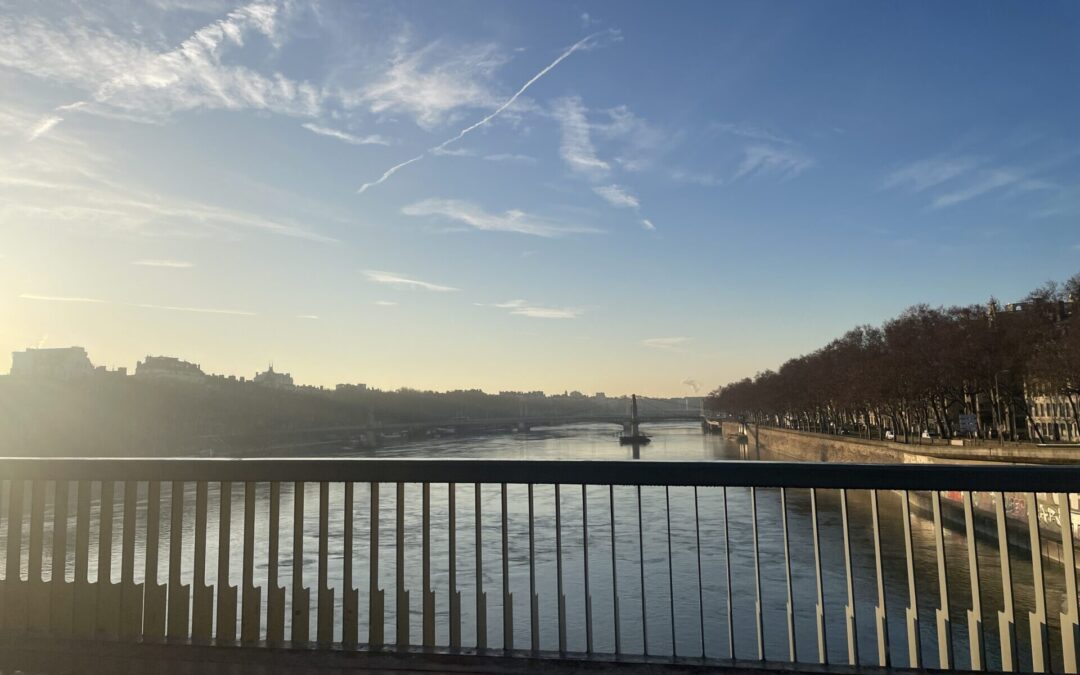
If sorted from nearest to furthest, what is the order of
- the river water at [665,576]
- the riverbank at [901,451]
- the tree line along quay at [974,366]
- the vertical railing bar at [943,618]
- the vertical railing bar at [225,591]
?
the vertical railing bar at [943,618] < the vertical railing bar at [225,591] < the river water at [665,576] < the riverbank at [901,451] < the tree line along quay at [974,366]

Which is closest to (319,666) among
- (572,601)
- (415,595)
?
(415,595)

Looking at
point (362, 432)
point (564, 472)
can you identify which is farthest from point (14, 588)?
point (362, 432)

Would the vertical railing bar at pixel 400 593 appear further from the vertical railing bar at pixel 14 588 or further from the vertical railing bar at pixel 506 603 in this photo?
the vertical railing bar at pixel 14 588

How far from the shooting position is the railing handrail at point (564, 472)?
2.64m

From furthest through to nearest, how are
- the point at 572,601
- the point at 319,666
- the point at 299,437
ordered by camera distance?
1. the point at 299,437
2. the point at 572,601
3. the point at 319,666

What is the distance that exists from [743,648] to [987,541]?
577 inches

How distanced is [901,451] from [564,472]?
37937mm

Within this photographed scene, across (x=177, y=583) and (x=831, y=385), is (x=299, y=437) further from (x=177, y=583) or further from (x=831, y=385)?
(x=177, y=583)

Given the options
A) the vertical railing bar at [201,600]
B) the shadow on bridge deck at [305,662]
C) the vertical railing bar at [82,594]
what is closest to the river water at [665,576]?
the vertical railing bar at [82,594]

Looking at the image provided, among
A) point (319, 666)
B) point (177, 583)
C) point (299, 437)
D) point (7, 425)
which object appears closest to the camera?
point (319, 666)

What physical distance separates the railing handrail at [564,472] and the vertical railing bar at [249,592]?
4.7 inches

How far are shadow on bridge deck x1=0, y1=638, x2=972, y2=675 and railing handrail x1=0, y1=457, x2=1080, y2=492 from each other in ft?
2.09

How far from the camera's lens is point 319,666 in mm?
2885

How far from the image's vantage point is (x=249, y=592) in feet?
10.2
